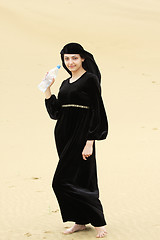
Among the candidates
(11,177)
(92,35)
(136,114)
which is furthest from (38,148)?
(92,35)

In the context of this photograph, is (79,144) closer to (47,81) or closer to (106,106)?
(47,81)

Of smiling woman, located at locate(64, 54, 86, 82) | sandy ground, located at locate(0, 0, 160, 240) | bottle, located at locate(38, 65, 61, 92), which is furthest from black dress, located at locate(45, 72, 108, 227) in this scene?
sandy ground, located at locate(0, 0, 160, 240)

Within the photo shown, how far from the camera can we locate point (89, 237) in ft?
18.2

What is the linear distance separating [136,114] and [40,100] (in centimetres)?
305

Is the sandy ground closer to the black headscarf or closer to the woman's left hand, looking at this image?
the woman's left hand

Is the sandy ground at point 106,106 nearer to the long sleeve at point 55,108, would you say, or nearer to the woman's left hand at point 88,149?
the woman's left hand at point 88,149

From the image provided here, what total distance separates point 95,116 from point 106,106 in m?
10.7

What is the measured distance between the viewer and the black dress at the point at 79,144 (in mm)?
5340

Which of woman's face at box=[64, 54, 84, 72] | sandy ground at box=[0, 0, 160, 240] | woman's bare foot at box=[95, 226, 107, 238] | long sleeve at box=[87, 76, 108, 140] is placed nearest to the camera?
long sleeve at box=[87, 76, 108, 140]

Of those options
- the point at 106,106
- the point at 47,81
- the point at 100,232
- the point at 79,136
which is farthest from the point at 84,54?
the point at 106,106

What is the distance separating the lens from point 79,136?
540 centimetres

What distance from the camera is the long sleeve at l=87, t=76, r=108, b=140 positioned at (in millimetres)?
5289

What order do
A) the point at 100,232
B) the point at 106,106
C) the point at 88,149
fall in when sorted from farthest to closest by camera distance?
the point at 106,106, the point at 100,232, the point at 88,149

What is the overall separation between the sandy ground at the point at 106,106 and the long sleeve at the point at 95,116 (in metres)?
1.11
